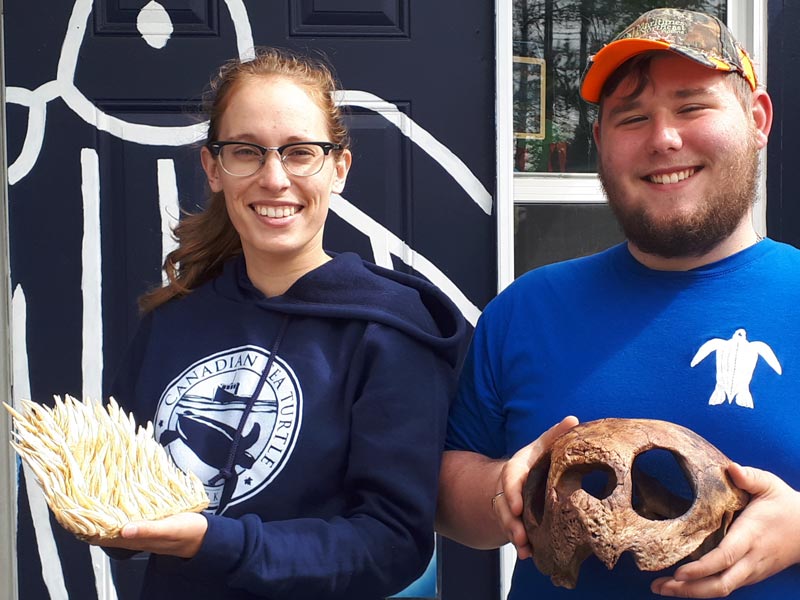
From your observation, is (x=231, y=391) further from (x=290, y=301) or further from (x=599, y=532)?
(x=599, y=532)

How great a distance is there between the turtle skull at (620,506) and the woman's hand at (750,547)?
0.08 ft

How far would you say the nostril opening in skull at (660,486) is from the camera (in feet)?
4.70

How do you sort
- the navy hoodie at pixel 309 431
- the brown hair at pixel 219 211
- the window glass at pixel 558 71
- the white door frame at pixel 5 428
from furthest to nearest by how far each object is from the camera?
the window glass at pixel 558 71, the white door frame at pixel 5 428, the brown hair at pixel 219 211, the navy hoodie at pixel 309 431

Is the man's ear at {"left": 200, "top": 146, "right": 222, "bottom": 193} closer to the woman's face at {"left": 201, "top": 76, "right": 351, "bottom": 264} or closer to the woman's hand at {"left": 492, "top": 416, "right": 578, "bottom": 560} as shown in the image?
the woman's face at {"left": 201, "top": 76, "right": 351, "bottom": 264}

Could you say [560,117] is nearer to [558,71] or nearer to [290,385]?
[558,71]

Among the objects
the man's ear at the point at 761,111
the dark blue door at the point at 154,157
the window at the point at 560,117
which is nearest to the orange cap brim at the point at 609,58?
the man's ear at the point at 761,111

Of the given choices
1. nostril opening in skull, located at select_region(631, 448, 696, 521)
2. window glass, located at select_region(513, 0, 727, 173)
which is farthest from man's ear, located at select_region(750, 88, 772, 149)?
window glass, located at select_region(513, 0, 727, 173)

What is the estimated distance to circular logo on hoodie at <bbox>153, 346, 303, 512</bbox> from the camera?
162 centimetres

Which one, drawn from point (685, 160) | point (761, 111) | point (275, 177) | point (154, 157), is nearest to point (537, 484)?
point (685, 160)

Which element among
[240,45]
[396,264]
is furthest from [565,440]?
[240,45]

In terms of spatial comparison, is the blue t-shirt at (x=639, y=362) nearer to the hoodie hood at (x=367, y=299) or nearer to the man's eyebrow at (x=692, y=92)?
the hoodie hood at (x=367, y=299)

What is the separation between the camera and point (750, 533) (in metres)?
1.32

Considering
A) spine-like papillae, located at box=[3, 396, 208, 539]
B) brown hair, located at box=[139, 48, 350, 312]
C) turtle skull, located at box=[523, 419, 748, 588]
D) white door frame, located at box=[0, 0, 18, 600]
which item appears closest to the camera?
turtle skull, located at box=[523, 419, 748, 588]

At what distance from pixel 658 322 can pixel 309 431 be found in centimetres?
64
